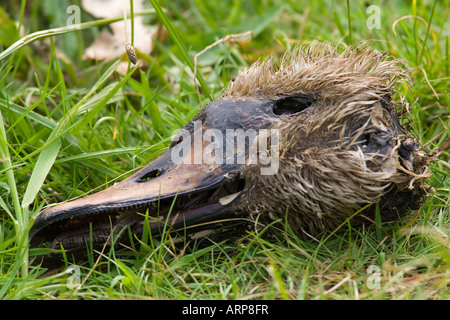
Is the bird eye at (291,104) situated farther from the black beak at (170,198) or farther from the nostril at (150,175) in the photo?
the nostril at (150,175)

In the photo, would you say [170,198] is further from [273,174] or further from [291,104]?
[291,104]

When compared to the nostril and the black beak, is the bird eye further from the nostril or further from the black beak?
the nostril

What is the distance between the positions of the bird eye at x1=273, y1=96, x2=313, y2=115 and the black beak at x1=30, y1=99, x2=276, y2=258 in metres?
0.07

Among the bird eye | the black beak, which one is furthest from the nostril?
the bird eye

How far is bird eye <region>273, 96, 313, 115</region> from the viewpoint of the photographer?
7.21 feet

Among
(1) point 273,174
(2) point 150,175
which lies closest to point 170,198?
(2) point 150,175

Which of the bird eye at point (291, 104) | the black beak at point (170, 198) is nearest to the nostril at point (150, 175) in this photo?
the black beak at point (170, 198)

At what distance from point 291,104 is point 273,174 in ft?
0.96

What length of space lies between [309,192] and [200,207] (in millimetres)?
354

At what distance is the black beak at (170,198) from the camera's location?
198 centimetres

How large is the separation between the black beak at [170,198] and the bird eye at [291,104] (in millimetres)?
70

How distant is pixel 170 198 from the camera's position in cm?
201

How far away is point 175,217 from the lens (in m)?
2.05

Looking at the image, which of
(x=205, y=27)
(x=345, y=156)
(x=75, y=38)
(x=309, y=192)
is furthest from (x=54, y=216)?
(x=205, y=27)
